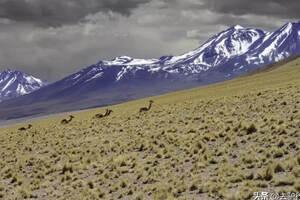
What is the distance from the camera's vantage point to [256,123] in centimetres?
2608

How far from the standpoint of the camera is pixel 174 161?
21828 millimetres

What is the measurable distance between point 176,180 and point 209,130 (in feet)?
32.5

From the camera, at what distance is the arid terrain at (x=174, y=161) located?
1689 centimetres

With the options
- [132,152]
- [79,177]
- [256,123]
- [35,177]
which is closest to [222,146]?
[256,123]

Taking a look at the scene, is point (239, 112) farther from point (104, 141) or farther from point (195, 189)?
point (195, 189)

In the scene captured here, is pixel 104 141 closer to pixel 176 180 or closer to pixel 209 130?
pixel 209 130

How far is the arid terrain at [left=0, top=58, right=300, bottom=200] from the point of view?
1689 centimetres

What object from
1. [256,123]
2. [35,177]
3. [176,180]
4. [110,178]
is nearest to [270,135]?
[256,123]

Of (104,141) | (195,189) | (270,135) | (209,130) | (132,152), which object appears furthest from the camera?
(104,141)

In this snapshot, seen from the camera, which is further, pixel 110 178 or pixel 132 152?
pixel 132 152

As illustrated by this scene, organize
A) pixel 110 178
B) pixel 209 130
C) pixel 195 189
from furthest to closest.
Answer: pixel 209 130
pixel 110 178
pixel 195 189

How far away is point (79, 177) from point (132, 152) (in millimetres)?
4687

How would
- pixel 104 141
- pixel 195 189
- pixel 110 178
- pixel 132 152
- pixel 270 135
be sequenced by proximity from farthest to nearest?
pixel 104 141
pixel 132 152
pixel 270 135
pixel 110 178
pixel 195 189

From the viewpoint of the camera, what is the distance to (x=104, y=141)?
3142 centimetres
